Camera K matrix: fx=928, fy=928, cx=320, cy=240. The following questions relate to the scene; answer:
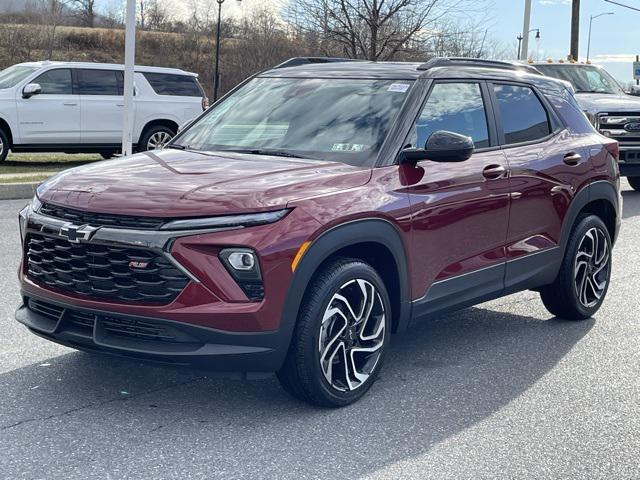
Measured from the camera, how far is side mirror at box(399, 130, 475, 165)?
16.0 feet

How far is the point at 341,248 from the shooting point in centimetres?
449

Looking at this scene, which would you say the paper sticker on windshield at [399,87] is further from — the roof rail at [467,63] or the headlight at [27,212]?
the headlight at [27,212]

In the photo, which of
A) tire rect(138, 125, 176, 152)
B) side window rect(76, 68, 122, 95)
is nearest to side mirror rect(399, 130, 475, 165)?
side window rect(76, 68, 122, 95)

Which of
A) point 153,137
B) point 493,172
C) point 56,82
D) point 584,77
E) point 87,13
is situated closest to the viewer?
point 493,172

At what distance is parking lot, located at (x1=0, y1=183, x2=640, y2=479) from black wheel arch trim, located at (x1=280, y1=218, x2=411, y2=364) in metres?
0.48

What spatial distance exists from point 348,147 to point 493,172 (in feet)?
3.30

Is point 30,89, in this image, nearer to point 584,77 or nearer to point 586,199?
point 584,77

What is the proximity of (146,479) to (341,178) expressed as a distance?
1.75m

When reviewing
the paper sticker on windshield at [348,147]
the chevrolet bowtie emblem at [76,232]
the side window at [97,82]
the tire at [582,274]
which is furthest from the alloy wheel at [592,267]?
the side window at [97,82]

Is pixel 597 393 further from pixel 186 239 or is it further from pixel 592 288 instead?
pixel 186 239

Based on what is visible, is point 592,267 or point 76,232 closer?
point 76,232

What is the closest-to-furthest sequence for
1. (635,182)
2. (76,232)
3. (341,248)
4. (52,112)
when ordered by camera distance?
(76,232) → (341,248) → (635,182) → (52,112)

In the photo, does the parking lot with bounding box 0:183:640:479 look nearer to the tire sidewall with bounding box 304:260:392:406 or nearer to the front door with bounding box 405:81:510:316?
the tire sidewall with bounding box 304:260:392:406

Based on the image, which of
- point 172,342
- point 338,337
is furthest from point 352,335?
point 172,342
